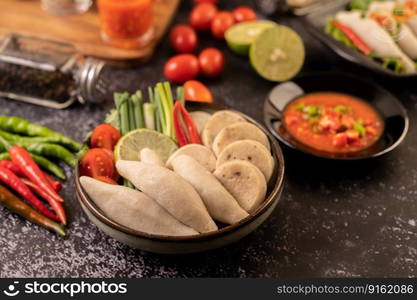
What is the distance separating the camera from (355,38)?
117 inches

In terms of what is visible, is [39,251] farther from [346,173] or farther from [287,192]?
[346,173]

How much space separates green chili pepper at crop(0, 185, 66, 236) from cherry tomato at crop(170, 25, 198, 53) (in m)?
1.33

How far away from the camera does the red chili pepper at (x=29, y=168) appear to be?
2227mm

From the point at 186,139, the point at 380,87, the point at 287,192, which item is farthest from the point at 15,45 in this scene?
the point at 380,87

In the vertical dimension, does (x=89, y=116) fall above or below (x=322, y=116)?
below

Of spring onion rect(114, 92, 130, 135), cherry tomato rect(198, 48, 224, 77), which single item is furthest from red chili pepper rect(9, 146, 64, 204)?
cherry tomato rect(198, 48, 224, 77)

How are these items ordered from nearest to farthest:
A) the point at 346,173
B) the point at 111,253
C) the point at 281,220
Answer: the point at 111,253 → the point at 281,220 → the point at 346,173

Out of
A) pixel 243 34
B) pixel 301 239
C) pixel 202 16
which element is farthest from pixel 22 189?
pixel 202 16

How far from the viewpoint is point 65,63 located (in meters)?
2.67

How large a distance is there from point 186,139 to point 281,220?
0.46 m

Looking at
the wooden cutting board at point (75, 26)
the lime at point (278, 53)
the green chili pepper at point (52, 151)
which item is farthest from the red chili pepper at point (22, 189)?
the lime at point (278, 53)

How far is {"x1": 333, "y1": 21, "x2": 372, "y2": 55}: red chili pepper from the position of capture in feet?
9.63

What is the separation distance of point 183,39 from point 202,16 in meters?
0.28

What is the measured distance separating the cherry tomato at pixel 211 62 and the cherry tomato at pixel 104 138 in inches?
34.6
